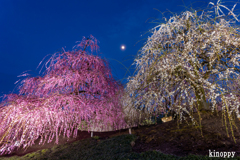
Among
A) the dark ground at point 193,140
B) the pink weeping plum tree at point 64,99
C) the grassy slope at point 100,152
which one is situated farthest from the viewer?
the pink weeping plum tree at point 64,99

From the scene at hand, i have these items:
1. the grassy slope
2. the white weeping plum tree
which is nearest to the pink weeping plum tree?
Result: the grassy slope

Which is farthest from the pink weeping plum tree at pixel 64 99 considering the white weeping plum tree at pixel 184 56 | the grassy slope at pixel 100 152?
the white weeping plum tree at pixel 184 56

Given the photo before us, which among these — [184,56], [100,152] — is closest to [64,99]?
[100,152]

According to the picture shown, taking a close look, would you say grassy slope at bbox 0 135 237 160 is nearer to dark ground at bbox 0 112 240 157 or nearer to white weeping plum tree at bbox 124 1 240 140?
dark ground at bbox 0 112 240 157

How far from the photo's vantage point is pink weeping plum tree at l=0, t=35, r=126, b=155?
5.55m

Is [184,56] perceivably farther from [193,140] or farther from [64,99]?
[64,99]

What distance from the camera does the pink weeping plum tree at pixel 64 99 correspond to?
5.55m

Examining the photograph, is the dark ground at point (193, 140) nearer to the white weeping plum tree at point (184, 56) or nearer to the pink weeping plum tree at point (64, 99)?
the white weeping plum tree at point (184, 56)

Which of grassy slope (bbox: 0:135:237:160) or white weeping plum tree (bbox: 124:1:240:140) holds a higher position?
white weeping plum tree (bbox: 124:1:240:140)

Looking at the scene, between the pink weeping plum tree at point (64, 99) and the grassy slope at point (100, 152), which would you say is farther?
the pink weeping plum tree at point (64, 99)

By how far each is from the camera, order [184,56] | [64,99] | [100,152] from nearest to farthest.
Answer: [184,56] < [100,152] < [64,99]

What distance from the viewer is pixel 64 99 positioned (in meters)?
5.71

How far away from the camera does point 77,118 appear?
20.6 feet

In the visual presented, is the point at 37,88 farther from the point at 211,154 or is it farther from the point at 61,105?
the point at 211,154
